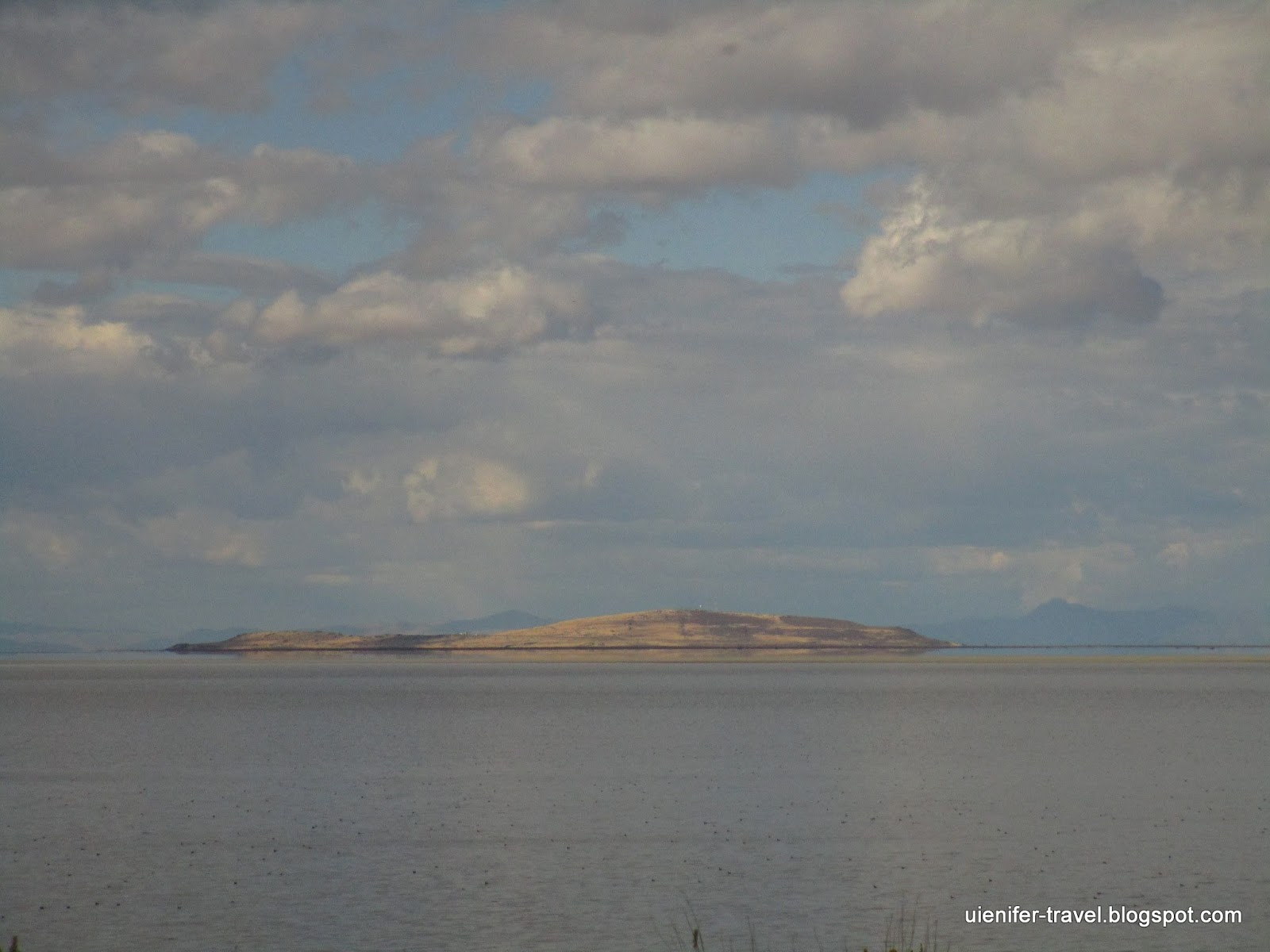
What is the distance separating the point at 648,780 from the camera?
7150cm

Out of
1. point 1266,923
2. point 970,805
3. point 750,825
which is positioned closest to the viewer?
point 1266,923

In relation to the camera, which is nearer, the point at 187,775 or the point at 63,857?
the point at 63,857

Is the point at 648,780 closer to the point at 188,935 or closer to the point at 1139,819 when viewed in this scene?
the point at 1139,819

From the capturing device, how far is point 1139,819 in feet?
186

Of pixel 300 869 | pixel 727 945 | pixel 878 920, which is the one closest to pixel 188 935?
pixel 300 869

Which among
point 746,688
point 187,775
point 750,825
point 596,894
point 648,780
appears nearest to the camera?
point 596,894

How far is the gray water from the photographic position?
39062 mm

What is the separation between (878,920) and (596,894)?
7.99 m

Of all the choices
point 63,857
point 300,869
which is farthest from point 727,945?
point 63,857

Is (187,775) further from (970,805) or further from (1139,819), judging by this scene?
(1139,819)

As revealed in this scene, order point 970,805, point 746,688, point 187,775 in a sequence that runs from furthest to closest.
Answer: point 746,688, point 187,775, point 970,805

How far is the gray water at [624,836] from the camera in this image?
1538 inches

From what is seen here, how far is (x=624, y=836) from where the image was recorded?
5334 centimetres

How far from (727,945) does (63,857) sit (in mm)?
23754
